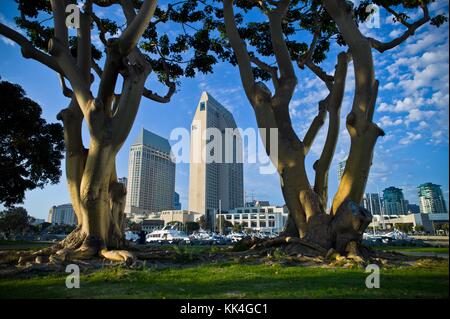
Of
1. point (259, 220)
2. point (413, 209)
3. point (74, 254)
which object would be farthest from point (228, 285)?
point (259, 220)

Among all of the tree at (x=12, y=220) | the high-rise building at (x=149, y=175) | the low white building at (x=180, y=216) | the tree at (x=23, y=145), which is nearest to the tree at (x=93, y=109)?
the tree at (x=23, y=145)

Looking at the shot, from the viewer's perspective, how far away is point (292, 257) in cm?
888

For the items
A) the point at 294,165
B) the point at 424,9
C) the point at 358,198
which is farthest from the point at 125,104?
the point at 424,9

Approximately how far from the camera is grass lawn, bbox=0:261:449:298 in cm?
454

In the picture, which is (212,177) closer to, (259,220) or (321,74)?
(259,220)

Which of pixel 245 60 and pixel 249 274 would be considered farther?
pixel 245 60

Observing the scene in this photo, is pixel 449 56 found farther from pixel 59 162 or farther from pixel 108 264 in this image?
pixel 59 162

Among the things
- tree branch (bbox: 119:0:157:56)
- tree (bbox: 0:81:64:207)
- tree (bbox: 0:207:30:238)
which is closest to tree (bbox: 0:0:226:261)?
tree branch (bbox: 119:0:157:56)

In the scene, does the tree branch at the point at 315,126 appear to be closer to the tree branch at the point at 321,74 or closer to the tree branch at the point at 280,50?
the tree branch at the point at 321,74

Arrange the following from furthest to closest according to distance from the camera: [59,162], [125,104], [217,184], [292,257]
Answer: [217,184]
[59,162]
[125,104]
[292,257]

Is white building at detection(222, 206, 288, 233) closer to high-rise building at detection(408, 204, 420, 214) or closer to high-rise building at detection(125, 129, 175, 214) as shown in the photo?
high-rise building at detection(125, 129, 175, 214)

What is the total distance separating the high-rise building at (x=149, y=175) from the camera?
379 feet

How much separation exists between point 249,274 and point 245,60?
822cm

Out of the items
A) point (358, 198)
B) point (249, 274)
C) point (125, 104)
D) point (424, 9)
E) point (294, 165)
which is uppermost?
point (424, 9)
